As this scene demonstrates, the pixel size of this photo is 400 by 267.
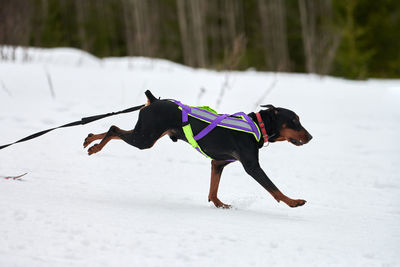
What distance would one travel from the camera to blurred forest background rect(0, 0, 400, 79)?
19578 millimetres

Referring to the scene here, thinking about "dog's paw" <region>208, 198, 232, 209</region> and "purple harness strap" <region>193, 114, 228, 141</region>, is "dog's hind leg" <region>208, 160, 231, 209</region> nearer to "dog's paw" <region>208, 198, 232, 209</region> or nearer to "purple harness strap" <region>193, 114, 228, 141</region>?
"dog's paw" <region>208, 198, 232, 209</region>

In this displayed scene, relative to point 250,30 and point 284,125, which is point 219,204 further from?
point 250,30

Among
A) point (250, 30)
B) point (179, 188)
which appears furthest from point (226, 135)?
point (250, 30)

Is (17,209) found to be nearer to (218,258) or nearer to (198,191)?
(218,258)

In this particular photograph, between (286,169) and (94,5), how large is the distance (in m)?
27.2

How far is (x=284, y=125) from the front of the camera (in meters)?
3.71

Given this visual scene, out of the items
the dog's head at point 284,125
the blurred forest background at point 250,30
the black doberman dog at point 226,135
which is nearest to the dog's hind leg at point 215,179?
the black doberman dog at point 226,135

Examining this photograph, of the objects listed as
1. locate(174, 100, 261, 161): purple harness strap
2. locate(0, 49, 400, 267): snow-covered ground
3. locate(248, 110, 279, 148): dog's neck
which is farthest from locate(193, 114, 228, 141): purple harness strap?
locate(0, 49, 400, 267): snow-covered ground

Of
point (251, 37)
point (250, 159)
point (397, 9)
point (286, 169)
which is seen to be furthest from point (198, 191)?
point (251, 37)

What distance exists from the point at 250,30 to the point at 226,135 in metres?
28.2

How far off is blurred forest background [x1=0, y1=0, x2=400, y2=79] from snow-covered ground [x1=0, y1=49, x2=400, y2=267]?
634 cm

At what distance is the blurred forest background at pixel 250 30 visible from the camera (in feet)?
64.2

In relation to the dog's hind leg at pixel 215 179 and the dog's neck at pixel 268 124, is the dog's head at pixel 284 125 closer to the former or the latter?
the dog's neck at pixel 268 124

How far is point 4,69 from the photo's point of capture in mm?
8711
